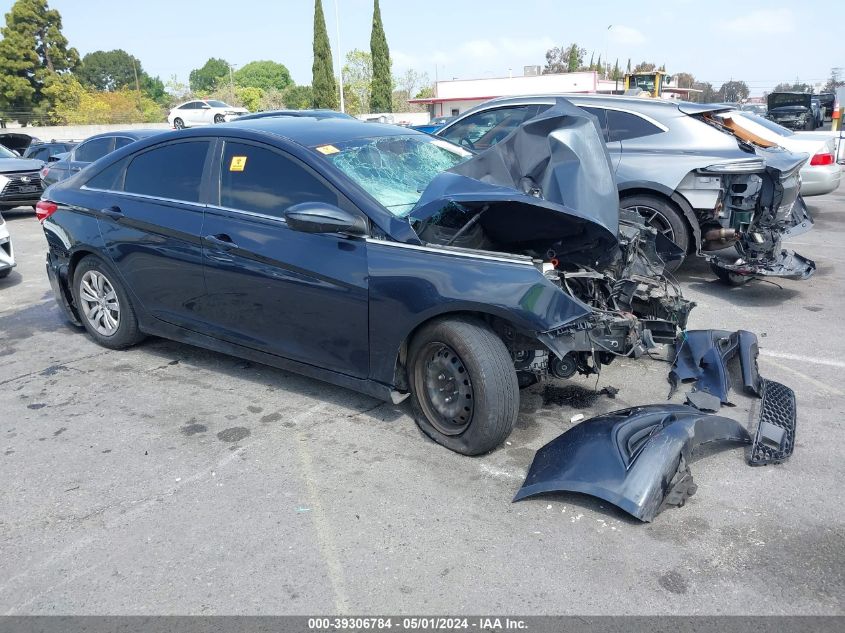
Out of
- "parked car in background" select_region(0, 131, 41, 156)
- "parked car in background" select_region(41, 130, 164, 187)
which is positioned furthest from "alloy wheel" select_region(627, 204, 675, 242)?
"parked car in background" select_region(0, 131, 41, 156)

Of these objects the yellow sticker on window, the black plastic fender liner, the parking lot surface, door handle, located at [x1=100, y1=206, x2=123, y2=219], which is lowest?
the parking lot surface

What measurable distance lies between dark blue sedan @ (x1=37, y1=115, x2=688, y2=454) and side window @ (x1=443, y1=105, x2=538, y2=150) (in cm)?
255

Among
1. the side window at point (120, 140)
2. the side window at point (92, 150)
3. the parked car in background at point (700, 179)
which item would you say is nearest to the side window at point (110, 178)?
the parked car in background at point (700, 179)

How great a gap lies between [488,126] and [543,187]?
14.5 ft

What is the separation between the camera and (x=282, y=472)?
366cm

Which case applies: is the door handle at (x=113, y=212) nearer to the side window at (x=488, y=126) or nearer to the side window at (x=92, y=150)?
the side window at (x=488, y=126)

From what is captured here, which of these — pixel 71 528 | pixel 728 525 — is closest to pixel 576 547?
pixel 728 525

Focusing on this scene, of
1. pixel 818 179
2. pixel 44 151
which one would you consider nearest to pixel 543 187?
pixel 818 179

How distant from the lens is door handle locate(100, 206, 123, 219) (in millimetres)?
5052

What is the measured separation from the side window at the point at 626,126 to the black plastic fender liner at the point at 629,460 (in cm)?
444

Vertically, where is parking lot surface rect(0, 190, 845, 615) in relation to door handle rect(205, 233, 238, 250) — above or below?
below

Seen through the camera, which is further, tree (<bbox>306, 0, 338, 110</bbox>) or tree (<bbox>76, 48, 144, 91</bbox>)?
tree (<bbox>76, 48, 144, 91</bbox>)

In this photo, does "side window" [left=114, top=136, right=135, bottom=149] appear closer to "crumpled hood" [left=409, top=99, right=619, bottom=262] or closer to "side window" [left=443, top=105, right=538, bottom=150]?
"side window" [left=443, top=105, right=538, bottom=150]

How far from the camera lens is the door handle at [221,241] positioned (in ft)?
14.3
